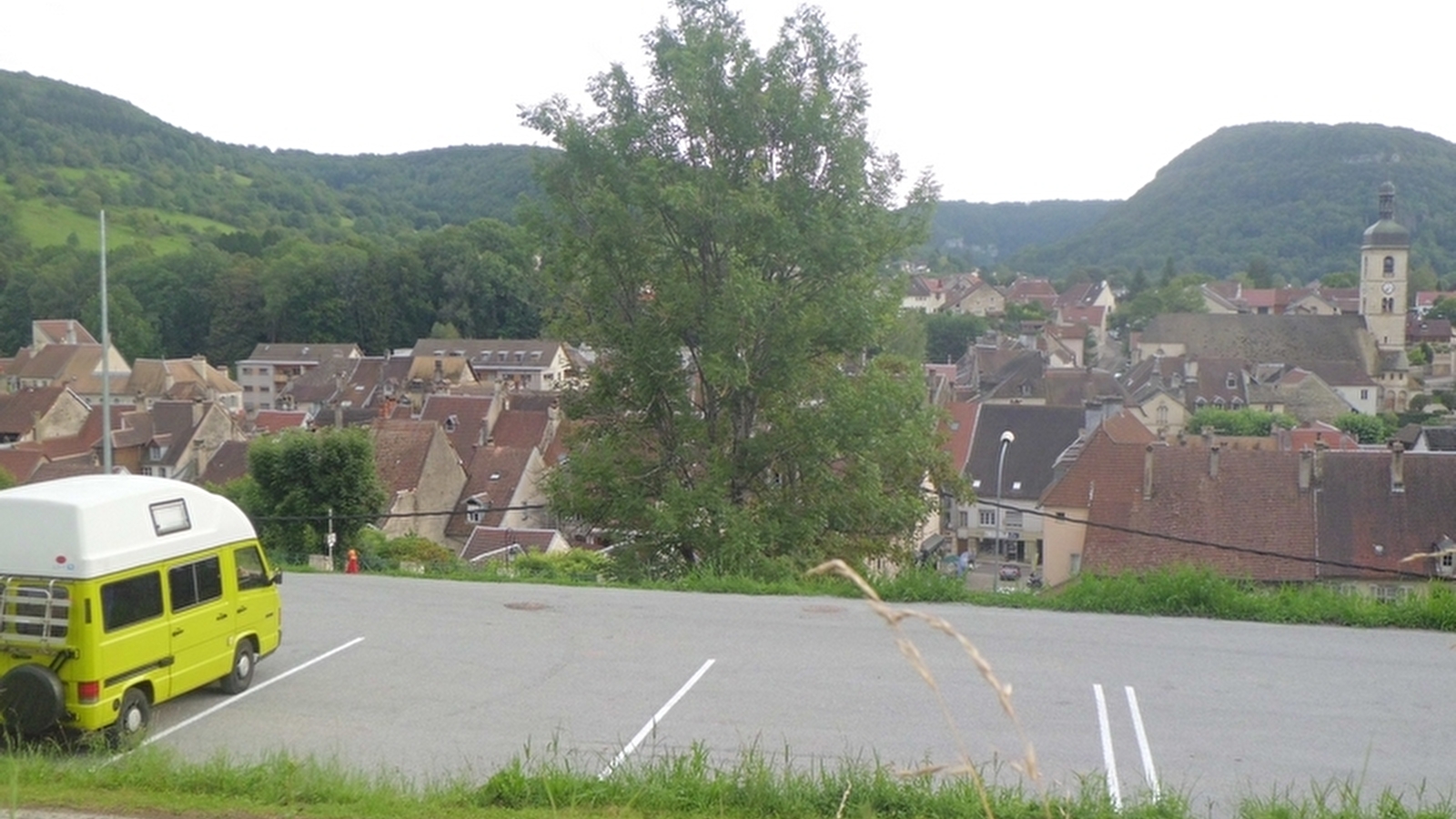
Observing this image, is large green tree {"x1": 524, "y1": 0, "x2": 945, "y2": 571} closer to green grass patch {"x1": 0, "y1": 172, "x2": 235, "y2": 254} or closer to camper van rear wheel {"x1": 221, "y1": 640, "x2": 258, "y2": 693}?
camper van rear wheel {"x1": 221, "y1": 640, "x2": 258, "y2": 693}

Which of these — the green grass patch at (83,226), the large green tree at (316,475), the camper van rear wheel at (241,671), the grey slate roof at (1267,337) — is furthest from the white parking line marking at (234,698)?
the green grass patch at (83,226)

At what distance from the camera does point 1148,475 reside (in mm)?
31578

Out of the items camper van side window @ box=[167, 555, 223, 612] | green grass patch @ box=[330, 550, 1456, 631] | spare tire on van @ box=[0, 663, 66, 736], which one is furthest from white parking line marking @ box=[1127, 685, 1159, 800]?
camper van side window @ box=[167, 555, 223, 612]

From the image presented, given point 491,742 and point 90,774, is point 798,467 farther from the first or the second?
point 90,774

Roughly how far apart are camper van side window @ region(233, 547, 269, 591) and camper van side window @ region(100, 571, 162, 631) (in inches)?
39.0

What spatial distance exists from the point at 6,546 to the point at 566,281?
10.3m

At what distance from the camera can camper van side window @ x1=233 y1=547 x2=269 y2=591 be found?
9336 mm

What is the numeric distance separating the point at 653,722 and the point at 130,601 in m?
3.38

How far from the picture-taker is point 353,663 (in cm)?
1006

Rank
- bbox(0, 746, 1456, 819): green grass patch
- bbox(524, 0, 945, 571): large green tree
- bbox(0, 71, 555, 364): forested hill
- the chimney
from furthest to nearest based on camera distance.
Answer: bbox(0, 71, 555, 364): forested hill < the chimney < bbox(524, 0, 945, 571): large green tree < bbox(0, 746, 1456, 819): green grass patch


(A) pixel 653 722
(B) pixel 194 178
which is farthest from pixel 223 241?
(A) pixel 653 722

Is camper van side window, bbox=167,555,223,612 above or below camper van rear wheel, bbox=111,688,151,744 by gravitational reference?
above

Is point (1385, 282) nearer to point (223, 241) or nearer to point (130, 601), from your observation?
point (223, 241)

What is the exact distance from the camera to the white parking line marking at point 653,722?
6637 mm
